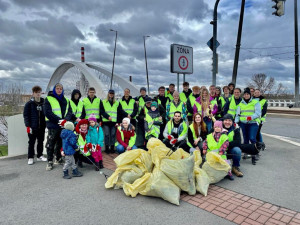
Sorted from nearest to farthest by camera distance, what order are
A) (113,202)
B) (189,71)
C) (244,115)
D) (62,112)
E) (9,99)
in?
(113,202), (62,112), (244,115), (189,71), (9,99)

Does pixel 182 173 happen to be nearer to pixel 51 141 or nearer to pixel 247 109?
pixel 247 109

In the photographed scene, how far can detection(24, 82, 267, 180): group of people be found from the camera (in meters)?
4.49

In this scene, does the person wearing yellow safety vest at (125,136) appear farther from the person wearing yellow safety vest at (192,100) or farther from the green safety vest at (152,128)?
the person wearing yellow safety vest at (192,100)

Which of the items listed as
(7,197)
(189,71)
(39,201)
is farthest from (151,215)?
(189,71)

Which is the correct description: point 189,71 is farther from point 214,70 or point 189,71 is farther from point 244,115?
point 244,115

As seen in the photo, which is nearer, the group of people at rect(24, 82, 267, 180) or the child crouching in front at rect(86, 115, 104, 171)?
the group of people at rect(24, 82, 267, 180)

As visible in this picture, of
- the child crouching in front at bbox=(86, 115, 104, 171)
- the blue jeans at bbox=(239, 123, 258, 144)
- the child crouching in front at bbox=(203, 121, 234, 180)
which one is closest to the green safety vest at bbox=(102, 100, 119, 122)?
the child crouching in front at bbox=(86, 115, 104, 171)

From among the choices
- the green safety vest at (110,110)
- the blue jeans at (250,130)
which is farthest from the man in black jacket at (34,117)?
the blue jeans at (250,130)

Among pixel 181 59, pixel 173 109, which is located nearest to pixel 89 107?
pixel 173 109

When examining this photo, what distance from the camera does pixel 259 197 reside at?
3.50 meters

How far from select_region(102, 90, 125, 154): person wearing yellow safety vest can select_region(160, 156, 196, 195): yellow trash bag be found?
9.10 feet

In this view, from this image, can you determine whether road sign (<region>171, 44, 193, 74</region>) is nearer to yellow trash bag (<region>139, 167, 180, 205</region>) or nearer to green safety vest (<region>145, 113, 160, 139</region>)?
green safety vest (<region>145, 113, 160, 139</region>)

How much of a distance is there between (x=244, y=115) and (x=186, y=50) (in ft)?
9.35

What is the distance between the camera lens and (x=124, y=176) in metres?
3.72
